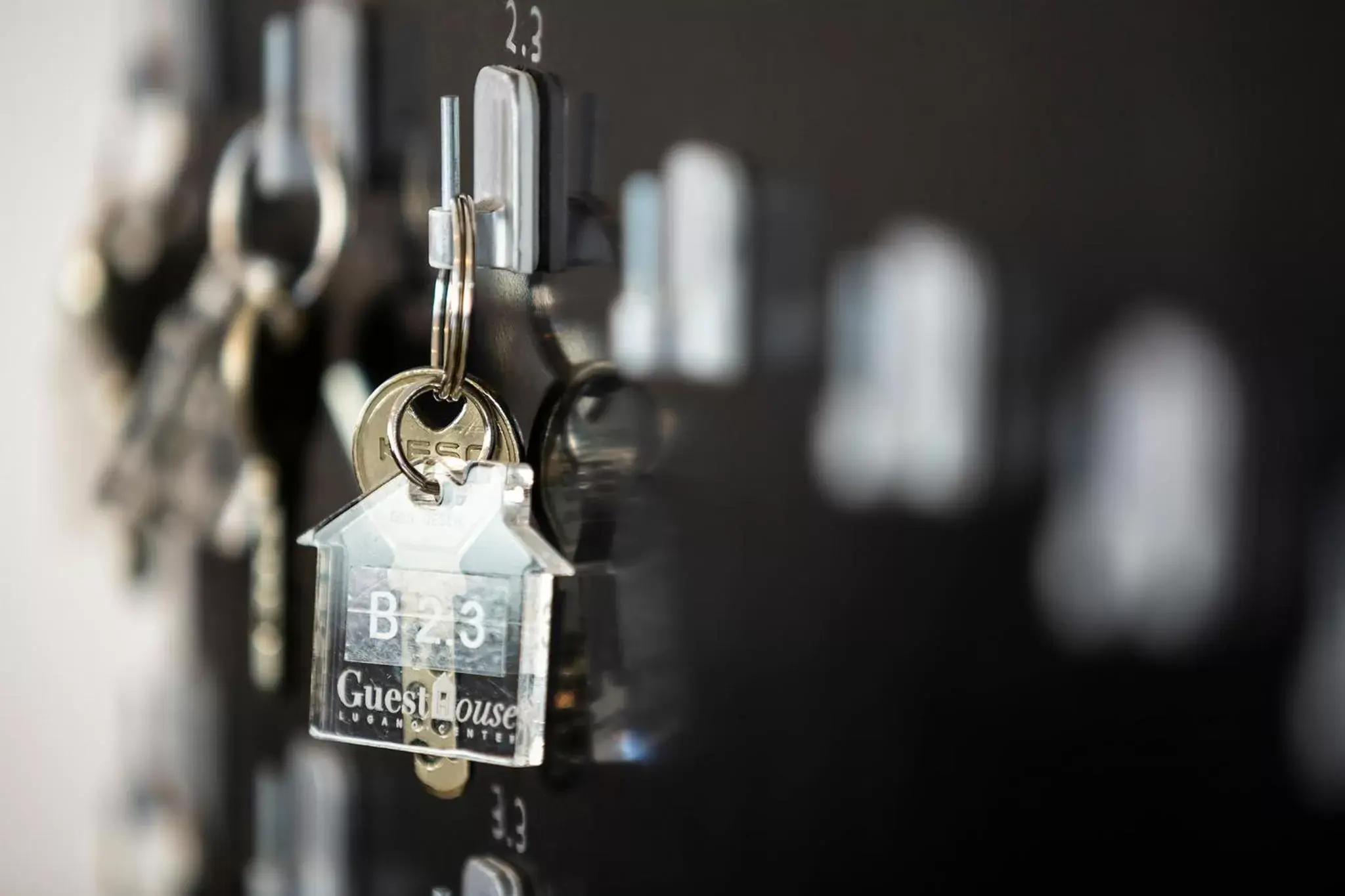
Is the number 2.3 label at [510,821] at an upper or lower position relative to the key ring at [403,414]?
lower

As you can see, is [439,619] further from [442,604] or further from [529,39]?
[529,39]

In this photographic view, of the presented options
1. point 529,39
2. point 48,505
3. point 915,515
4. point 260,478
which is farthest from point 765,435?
point 48,505

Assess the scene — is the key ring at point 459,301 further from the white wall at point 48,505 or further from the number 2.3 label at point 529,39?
the white wall at point 48,505

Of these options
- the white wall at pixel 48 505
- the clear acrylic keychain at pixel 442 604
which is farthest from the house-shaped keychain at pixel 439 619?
the white wall at pixel 48 505

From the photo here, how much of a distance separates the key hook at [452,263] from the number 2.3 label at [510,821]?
199mm

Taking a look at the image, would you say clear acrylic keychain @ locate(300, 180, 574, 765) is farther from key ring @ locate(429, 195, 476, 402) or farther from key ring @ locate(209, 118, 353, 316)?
key ring @ locate(209, 118, 353, 316)

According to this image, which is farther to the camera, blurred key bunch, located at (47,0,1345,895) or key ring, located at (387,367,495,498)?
key ring, located at (387,367,495,498)

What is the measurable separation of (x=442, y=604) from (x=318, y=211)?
26 cm

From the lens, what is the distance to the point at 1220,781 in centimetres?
48

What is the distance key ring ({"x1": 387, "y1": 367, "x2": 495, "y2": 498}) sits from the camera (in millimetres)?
587

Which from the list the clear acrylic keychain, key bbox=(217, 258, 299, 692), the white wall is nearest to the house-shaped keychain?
the clear acrylic keychain

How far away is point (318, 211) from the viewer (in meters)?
0.73

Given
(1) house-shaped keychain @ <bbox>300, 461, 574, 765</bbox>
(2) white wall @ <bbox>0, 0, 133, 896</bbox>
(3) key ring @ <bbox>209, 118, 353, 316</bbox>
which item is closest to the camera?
(1) house-shaped keychain @ <bbox>300, 461, 574, 765</bbox>

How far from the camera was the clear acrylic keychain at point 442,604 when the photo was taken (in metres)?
0.57
